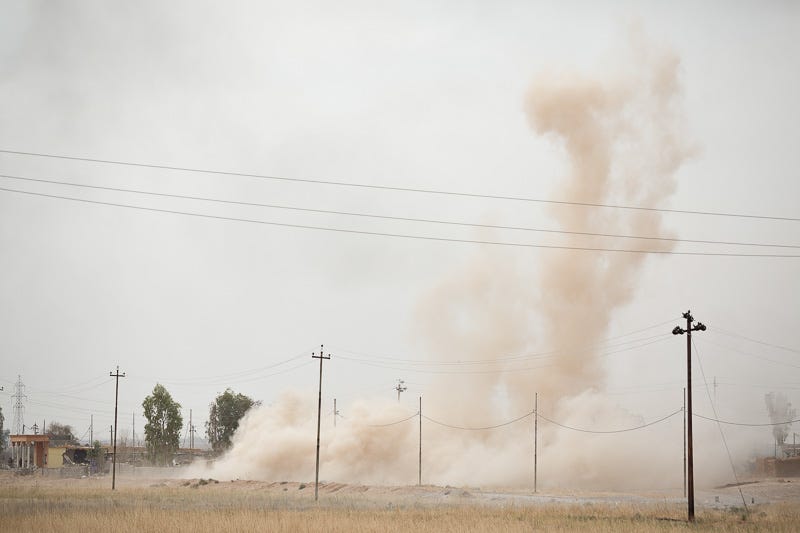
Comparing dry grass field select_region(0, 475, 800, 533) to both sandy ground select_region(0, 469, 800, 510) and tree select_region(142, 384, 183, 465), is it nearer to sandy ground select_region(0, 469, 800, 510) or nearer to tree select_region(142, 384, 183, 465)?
sandy ground select_region(0, 469, 800, 510)

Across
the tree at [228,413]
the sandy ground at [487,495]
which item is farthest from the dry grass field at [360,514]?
the tree at [228,413]

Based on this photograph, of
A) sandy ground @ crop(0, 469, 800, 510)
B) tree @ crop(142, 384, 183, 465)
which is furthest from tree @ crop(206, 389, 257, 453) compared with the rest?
sandy ground @ crop(0, 469, 800, 510)

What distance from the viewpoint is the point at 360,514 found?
49438 mm

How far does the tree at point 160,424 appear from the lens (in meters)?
133

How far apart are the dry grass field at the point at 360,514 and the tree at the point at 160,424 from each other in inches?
2451

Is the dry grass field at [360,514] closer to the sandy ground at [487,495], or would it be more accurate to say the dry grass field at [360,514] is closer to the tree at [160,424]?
the sandy ground at [487,495]

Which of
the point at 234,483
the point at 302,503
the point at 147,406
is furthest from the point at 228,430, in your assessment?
the point at 302,503

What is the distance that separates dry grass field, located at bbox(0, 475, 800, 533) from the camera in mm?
41156

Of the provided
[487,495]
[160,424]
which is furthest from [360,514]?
[160,424]

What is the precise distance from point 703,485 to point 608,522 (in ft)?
188

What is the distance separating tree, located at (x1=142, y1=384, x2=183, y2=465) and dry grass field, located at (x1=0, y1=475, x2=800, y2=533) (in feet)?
204

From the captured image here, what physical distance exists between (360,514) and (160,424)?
304 ft

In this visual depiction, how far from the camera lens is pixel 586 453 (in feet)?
322

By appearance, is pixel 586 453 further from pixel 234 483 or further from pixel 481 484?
pixel 234 483
